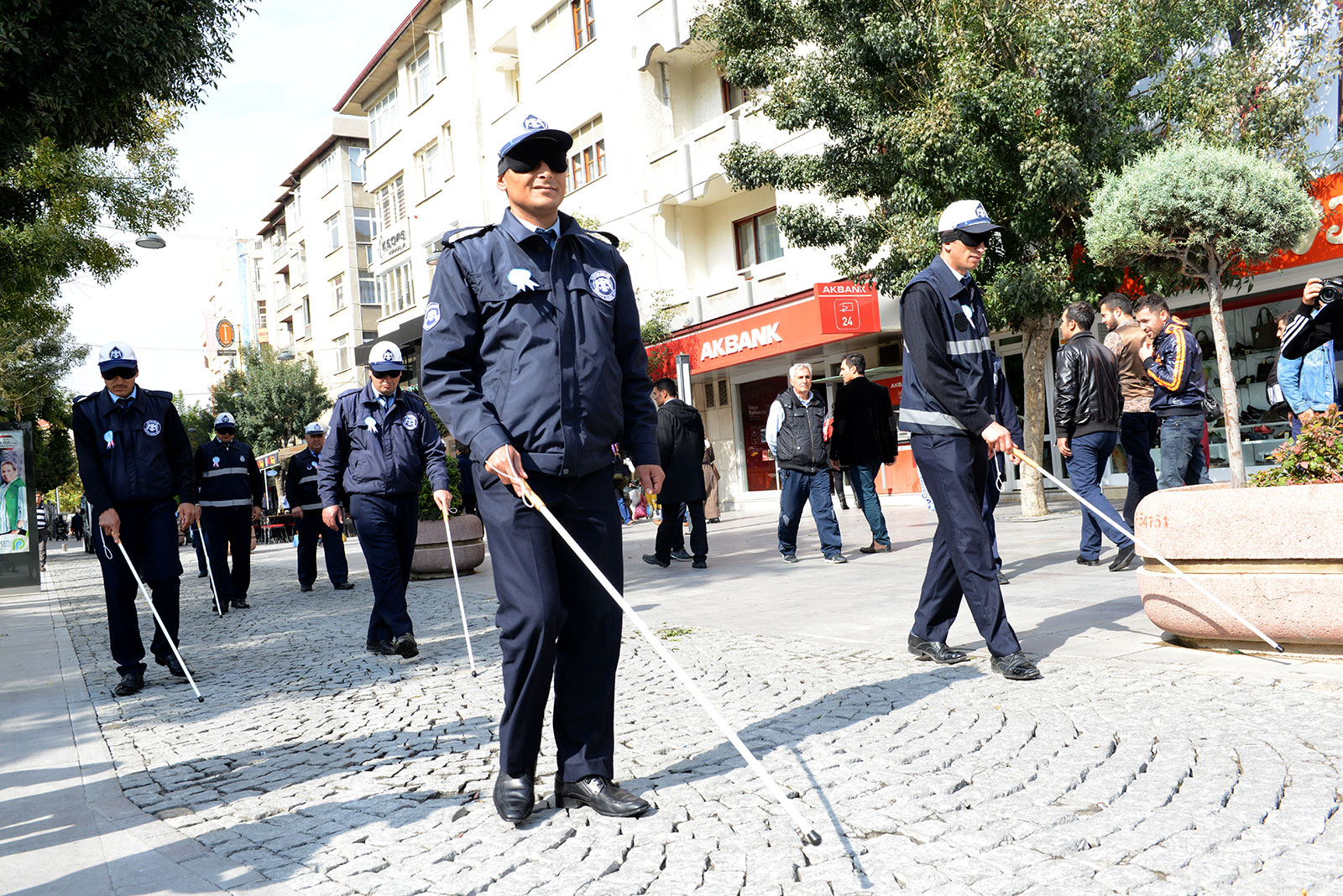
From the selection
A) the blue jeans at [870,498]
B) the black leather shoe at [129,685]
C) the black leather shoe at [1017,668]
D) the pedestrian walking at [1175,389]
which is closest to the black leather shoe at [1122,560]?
the pedestrian walking at [1175,389]

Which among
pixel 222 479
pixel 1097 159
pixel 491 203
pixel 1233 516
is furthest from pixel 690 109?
pixel 1233 516

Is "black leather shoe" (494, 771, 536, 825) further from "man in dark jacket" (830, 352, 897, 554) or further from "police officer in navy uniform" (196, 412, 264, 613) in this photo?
"police officer in navy uniform" (196, 412, 264, 613)

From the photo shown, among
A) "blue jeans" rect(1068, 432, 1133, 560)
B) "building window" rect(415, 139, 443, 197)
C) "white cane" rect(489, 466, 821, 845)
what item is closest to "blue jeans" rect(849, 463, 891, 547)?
"blue jeans" rect(1068, 432, 1133, 560)

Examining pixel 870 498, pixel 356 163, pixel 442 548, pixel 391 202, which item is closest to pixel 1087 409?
pixel 870 498

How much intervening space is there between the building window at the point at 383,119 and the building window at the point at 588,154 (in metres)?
13.0

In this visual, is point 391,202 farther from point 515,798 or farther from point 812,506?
point 515,798

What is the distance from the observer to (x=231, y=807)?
3668 millimetres

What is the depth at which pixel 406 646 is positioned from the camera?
6562mm

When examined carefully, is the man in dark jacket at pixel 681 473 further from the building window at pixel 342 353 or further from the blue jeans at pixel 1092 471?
the building window at pixel 342 353

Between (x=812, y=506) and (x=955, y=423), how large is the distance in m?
5.25

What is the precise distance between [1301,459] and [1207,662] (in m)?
1.10

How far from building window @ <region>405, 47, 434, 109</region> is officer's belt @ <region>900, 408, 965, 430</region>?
1226 inches

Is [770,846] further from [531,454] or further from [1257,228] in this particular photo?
[1257,228]

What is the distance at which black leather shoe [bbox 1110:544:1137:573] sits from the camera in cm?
760
